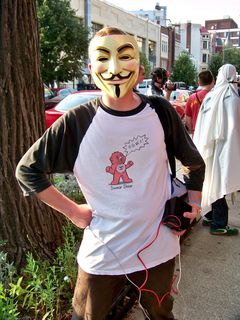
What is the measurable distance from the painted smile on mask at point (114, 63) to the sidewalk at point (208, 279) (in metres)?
1.78

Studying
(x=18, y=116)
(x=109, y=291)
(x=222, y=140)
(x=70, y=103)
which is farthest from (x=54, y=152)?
(x=70, y=103)

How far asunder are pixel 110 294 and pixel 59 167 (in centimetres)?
62

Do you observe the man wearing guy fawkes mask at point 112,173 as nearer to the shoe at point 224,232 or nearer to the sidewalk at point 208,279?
the sidewalk at point 208,279

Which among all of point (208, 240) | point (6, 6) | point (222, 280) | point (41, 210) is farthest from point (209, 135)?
point (6, 6)

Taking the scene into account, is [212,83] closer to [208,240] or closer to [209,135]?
[209,135]

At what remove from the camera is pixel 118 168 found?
178cm

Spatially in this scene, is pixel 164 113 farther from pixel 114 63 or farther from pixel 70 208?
pixel 70 208

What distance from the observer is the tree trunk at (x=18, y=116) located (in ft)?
9.30

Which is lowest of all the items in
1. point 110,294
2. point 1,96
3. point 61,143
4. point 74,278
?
point 74,278

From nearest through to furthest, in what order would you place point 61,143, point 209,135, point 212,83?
point 61,143
point 209,135
point 212,83

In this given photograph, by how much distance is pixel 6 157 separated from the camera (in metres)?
2.89

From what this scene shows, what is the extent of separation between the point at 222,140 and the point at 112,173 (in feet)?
8.76

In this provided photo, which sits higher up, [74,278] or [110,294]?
[110,294]

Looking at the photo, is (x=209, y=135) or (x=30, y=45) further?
(x=209, y=135)
